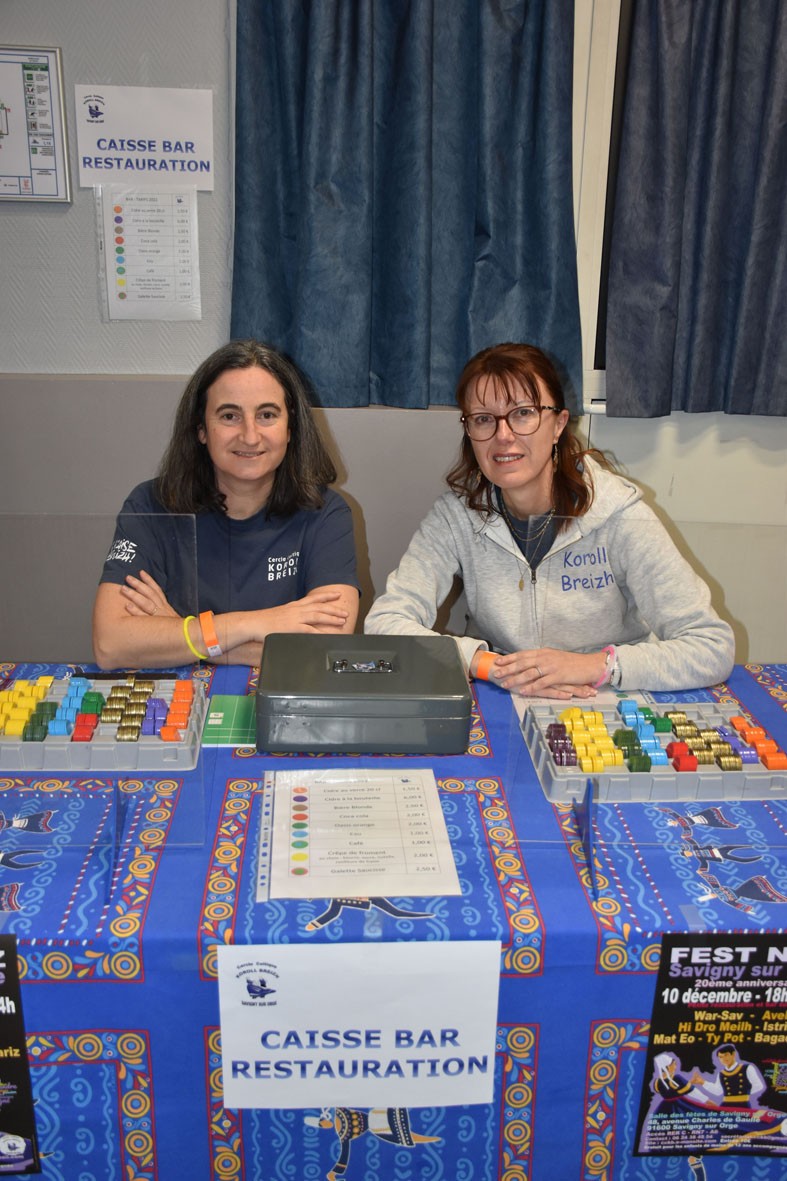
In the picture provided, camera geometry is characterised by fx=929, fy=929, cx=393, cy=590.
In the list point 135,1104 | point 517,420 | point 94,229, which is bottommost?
point 135,1104

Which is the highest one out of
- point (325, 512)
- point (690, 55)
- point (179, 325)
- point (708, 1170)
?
point (690, 55)

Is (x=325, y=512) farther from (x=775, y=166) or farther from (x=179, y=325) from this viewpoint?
(x=775, y=166)

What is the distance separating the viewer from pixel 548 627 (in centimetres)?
163

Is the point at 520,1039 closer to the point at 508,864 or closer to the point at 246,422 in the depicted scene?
the point at 508,864

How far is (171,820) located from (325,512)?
2.98 ft

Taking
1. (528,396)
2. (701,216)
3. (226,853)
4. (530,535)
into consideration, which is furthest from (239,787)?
(701,216)

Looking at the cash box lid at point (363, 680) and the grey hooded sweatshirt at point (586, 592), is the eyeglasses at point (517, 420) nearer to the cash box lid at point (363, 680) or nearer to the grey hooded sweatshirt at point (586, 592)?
the grey hooded sweatshirt at point (586, 592)

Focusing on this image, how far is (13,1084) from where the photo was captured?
106 cm

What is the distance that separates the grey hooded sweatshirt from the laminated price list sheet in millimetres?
458

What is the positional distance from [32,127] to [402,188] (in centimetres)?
100

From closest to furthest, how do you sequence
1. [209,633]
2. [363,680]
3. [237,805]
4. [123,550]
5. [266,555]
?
[237,805]
[363,680]
[123,550]
[209,633]
[266,555]

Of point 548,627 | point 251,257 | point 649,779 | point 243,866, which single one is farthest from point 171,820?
point 251,257

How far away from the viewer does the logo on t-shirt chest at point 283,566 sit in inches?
76.3

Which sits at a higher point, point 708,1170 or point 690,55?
point 690,55
